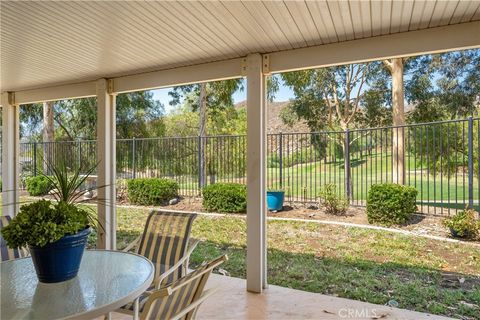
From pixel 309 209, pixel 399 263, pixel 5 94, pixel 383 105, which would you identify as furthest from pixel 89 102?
pixel 399 263

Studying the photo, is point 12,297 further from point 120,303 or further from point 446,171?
point 446,171

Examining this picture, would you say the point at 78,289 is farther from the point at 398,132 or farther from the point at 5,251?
the point at 398,132

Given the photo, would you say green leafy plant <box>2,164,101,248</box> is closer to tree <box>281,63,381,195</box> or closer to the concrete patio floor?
the concrete patio floor

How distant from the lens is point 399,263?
455cm

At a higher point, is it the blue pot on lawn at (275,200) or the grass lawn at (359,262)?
the blue pot on lawn at (275,200)

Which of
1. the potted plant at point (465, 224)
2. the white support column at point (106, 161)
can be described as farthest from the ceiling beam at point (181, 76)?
the potted plant at point (465, 224)

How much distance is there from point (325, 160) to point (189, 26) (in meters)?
4.99

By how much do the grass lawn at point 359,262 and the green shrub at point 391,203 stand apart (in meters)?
0.30

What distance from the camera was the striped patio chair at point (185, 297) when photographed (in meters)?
1.28

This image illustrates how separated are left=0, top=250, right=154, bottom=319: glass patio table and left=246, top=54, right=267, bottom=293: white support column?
1518mm

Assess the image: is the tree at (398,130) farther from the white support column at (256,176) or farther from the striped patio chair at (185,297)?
the striped patio chair at (185,297)

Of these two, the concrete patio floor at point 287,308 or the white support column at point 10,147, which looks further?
the white support column at point 10,147

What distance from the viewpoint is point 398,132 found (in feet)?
20.6

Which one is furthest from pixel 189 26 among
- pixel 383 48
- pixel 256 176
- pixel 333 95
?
pixel 333 95
